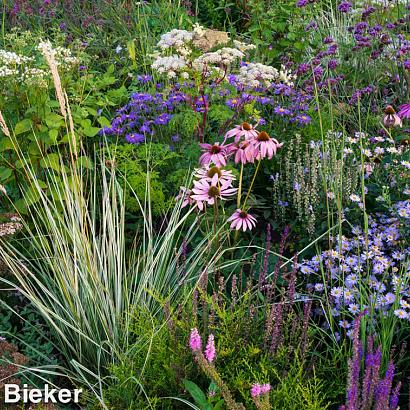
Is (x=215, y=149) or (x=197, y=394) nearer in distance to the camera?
(x=197, y=394)

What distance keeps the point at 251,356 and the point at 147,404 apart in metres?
0.44

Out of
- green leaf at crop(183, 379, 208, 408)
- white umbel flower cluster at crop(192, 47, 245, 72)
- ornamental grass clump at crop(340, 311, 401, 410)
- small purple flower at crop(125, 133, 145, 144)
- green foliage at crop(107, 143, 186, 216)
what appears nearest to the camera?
ornamental grass clump at crop(340, 311, 401, 410)

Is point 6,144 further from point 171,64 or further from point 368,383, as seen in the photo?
point 368,383

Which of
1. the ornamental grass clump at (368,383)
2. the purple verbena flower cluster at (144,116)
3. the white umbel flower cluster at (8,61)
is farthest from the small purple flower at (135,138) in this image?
the ornamental grass clump at (368,383)

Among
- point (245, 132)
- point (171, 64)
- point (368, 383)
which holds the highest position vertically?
point (171, 64)

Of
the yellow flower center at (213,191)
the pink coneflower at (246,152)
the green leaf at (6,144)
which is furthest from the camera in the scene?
the green leaf at (6,144)

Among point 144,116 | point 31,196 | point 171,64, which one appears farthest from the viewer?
point 144,116

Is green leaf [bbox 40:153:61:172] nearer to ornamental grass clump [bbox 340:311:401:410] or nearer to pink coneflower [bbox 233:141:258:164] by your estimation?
→ pink coneflower [bbox 233:141:258:164]

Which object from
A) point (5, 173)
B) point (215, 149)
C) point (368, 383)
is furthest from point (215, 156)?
point (368, 383)

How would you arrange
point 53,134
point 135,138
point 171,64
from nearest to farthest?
point 53,134 < point 171,64 < point 135,138

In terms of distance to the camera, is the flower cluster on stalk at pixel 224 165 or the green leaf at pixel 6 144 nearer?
the flower cluster on stalk at pixel 224 165

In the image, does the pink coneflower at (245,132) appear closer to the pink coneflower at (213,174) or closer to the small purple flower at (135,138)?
the pink coneflower at (213,174)

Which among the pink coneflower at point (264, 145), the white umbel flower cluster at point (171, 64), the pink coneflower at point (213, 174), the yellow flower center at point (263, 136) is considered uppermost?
the white umbel flower cluster at point (171, 64)

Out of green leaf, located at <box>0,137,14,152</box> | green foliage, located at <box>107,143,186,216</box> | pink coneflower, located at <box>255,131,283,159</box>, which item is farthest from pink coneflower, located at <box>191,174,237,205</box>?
green leaf, located at <box>0,137,14,152</box>
